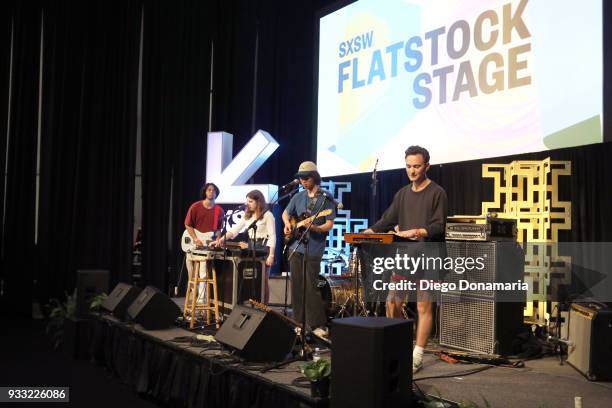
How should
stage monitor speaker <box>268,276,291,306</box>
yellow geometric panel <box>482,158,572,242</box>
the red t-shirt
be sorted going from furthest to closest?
stage monitor speaker <box>268,276,291,306</box> → the red t-shirt → yellow geometric panel <box>482,158,572,242</box>

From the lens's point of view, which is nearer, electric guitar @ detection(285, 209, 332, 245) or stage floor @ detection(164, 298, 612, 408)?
stage floor @ detection(164, 298, 612, 408)

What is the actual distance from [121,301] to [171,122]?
177 inches

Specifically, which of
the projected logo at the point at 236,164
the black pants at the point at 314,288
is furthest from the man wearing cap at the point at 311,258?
the projected logo at the point at 236,164

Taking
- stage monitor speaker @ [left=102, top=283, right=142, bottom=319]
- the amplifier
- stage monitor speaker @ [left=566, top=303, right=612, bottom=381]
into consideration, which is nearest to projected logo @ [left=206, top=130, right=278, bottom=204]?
stage monitor speaker @ [left=102, top=283, right=142, bottom=319]

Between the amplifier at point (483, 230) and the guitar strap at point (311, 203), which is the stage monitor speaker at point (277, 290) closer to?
the guitar strap at point (311, 203)

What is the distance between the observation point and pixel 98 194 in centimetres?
834

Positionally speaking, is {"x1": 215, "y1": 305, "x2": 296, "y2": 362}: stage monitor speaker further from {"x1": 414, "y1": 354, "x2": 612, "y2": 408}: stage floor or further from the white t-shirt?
the white t-shirt

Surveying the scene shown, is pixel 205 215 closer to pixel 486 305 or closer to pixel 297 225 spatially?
pixel 297 225

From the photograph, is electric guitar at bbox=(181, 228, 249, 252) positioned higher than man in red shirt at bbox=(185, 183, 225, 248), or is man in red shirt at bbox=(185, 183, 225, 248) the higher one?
man in red shirt at bbox=(185, 183, 225, 248)

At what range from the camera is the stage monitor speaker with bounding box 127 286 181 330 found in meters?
4.70

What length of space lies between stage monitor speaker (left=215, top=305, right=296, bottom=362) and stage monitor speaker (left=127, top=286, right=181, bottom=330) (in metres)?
1.33

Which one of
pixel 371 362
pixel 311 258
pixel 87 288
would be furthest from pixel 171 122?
pixel 371 362

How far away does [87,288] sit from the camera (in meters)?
5.70

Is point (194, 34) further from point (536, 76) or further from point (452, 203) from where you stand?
point (536, 76)
